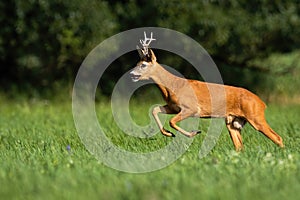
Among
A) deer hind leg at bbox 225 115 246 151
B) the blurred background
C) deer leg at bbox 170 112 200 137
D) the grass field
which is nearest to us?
the grass field

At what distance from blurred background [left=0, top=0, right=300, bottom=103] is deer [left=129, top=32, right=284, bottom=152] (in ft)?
28.8

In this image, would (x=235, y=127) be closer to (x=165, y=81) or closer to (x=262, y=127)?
(x=262, y=127)

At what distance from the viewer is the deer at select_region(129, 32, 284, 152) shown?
9695 mm

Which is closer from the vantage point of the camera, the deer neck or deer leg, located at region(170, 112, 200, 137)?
deer leg, located at region(170, 112, 200, 137)

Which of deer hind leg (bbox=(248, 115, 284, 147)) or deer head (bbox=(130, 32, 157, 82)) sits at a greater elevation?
deer head (bbox=(130, 32, 157, 82))

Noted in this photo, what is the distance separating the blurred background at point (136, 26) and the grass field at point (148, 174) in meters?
7.11

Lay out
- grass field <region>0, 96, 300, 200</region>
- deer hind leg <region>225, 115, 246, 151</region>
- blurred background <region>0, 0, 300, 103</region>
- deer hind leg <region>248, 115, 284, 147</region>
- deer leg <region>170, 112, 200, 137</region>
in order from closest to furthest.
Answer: grass field <region>0, 96, 300, 200</region> < deer leg <region>170, 112, 200, 137</region> < deer hind leg <region>248, 115, 284, 147</region> < deer hind leg <region>225, 115, 246, 151</region> < blurred background <region>0, 0, 300, 103</region>

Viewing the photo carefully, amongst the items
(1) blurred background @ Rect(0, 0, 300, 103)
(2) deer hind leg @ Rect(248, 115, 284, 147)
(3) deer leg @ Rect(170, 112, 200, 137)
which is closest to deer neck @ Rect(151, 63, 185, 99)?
(3) deer leg @ Rect(170, 112, 200, 137)

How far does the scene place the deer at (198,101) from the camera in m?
9.70

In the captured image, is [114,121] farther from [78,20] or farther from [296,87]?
[296,87]

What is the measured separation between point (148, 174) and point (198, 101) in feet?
9.32

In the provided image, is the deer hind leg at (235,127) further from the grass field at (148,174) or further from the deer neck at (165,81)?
the deer neck at (165,81)

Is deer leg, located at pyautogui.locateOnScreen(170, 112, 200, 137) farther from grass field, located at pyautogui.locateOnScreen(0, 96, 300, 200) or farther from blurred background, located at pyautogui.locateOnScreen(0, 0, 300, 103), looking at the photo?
blurred background, located at pyautogui.locateOnScreen(0, 0, 300, 103)

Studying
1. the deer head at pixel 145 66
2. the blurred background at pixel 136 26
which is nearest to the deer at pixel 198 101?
the deer head at pixel 145 66
